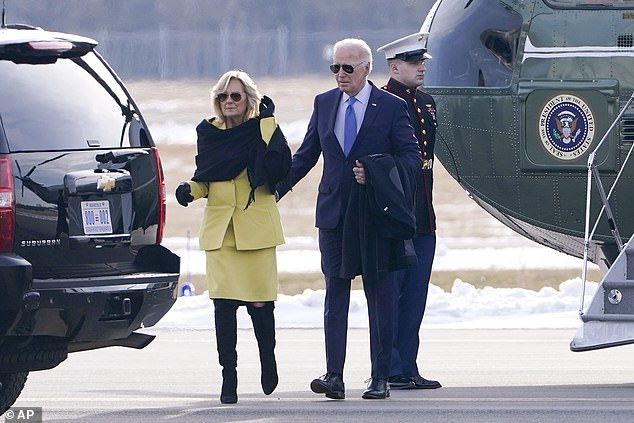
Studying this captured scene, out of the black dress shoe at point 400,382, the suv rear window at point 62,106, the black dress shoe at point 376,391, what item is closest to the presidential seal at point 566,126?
the black dress shoe at point 400,382

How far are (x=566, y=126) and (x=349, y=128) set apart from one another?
78.2 inches

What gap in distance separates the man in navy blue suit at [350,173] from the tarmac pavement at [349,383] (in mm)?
257

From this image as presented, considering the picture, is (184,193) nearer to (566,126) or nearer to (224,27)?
(566,126)

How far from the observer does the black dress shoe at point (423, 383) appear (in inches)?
381

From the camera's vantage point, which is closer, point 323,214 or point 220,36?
point 323,214

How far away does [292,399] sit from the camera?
9.08 meters

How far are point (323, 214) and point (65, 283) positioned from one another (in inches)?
68.9

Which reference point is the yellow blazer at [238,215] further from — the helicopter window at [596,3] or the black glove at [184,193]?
the helicopter window at [596,3]

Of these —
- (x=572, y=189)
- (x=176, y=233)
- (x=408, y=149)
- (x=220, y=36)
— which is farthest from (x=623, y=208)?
(x=220, y=36)

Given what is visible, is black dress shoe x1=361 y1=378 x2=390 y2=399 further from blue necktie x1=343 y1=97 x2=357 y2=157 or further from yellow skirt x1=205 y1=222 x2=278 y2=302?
blue necktie x1=343 y1=97 x2=357 y2=157

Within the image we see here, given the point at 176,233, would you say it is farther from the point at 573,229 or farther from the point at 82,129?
the point at 82,129

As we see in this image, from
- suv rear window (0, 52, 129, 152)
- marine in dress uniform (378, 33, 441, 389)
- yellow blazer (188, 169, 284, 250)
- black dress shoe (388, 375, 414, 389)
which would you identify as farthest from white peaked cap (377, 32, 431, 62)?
suv rear window (0, 52, 129, 152)

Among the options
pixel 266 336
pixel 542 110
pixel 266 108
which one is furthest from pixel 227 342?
pixel 542 110

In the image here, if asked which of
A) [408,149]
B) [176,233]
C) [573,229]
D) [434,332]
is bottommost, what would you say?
[176,233]
